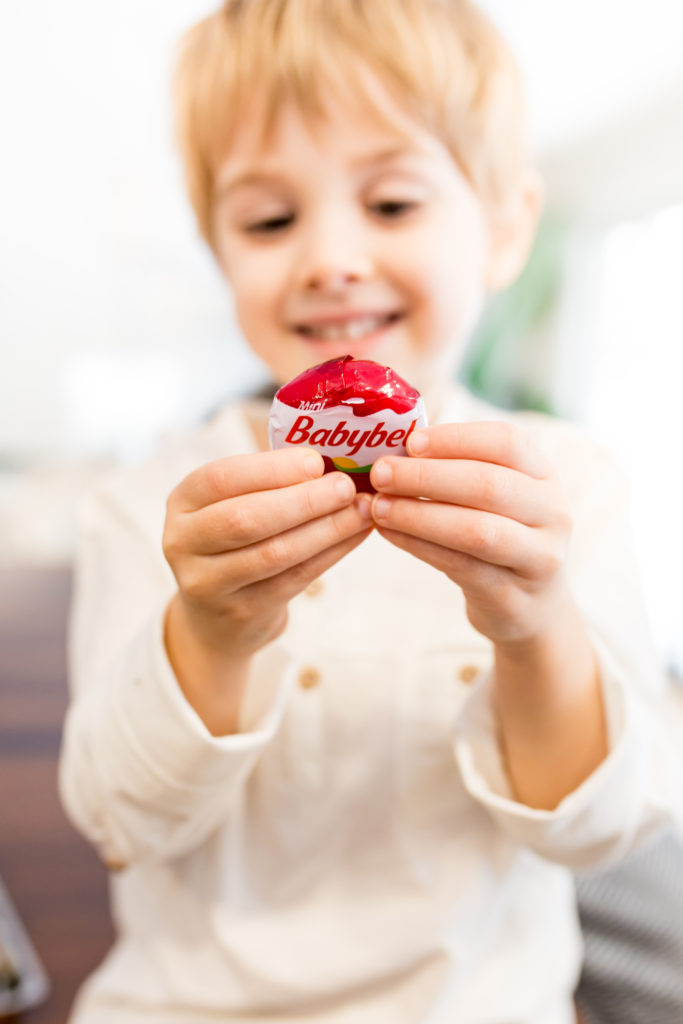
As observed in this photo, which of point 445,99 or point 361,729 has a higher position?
point 445,99

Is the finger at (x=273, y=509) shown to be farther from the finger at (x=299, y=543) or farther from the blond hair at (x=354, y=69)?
the blond hair at (x=354, y=69)

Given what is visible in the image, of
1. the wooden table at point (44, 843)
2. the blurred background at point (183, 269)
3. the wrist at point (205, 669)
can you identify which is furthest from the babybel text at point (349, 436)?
the blurred background at point (183, 269)

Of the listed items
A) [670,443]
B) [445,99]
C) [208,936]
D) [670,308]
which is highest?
[445,99]

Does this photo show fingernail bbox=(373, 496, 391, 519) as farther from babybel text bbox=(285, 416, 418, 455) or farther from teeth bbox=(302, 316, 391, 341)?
teeth bbox=(302, 316, 391, 341)

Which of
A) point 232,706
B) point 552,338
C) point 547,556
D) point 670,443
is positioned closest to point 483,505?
point 547,556

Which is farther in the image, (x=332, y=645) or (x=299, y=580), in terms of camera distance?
(x=332, y=645)

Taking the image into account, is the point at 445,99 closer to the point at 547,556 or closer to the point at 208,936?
the point at 547,556
